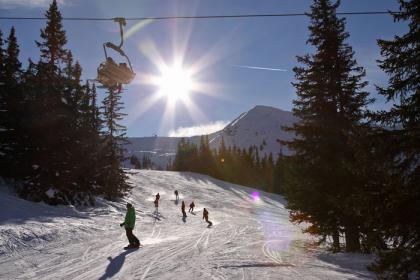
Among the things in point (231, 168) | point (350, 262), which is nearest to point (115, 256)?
point (350, 262)

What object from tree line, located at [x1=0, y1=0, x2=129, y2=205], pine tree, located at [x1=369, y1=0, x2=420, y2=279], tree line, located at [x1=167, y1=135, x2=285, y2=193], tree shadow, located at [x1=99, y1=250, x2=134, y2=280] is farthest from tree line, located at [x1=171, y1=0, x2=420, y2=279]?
tree line, located at [x1=167, y1=135, x2=285, y2=193]

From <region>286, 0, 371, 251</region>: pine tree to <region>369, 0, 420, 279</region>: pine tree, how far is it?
5.40 m

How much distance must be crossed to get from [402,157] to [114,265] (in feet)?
29.3

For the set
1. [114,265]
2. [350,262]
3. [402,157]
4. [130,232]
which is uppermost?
[402,157]

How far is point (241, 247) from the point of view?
16.3m

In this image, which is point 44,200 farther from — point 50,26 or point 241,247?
point 50,26

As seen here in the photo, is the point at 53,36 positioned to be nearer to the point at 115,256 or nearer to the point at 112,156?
the point at 112,156

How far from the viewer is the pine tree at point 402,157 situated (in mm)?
9223

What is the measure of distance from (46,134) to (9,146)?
218 cm

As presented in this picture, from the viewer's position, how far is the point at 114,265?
11.2 m

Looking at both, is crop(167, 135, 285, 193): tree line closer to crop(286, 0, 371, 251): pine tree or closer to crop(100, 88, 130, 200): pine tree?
crop(100, 88, 130, 200): pine tree

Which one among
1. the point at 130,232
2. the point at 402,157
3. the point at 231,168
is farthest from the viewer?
the point at 231,168

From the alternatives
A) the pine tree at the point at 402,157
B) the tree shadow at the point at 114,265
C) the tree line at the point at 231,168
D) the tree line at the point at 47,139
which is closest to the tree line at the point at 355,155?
the pine tree at the point at 402,157

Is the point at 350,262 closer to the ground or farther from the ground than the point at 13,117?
closer to the ground
